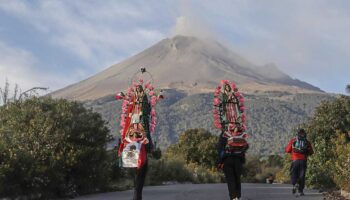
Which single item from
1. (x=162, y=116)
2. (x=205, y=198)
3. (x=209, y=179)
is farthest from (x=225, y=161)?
(x=162, y=116)

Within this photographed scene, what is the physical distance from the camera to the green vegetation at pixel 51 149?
15.3 meters

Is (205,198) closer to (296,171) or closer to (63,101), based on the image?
(296,171)

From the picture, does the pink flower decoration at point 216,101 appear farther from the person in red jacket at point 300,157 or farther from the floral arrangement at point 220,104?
the person in red jacket at point 300,157

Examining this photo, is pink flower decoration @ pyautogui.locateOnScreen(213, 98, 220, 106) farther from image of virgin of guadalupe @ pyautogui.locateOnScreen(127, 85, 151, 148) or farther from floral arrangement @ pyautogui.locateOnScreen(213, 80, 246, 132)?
image of virgin of guadalupe @ pyautogui.locateOnScreen(127, 85, 151, 148)

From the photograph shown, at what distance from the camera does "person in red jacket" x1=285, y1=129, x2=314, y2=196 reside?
687 inches

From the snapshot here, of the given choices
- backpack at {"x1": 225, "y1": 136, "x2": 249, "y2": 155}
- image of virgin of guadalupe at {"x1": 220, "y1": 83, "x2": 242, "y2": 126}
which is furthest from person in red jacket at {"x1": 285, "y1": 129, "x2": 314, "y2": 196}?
backpack at {"x1": 225, "y1": 136, "x2": 249, "y2": 155}

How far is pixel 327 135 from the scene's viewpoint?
2659cm

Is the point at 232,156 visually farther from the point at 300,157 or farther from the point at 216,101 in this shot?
the point at 300,157

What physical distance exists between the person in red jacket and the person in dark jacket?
6285 millimetres

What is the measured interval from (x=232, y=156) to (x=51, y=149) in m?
6.85

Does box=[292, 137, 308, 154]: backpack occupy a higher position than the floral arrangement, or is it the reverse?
the floral arrangement

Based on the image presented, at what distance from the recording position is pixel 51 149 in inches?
664

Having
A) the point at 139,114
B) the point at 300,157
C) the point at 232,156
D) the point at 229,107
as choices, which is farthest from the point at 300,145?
the point at 139,114

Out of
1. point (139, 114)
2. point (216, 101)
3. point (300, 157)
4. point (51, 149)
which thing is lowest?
point (300, 157)
